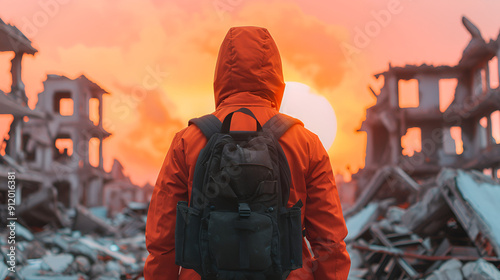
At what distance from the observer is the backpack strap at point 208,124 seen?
186cm

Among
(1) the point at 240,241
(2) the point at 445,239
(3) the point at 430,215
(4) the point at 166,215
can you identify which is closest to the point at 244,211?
(1) the point at 240,241

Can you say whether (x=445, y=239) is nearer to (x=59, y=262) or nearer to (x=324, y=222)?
(x=324, y=222)

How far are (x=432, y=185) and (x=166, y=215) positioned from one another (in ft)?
26.8

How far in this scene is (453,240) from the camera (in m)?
6.21

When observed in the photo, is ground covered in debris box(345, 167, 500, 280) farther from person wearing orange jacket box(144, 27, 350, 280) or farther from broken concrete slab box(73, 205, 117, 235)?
broken concrete slab box(73, 205, 117, 235)

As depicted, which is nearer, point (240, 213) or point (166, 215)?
point (240, 213)

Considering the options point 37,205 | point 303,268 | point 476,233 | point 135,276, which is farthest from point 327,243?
point 37,205

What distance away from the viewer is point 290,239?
1.80m

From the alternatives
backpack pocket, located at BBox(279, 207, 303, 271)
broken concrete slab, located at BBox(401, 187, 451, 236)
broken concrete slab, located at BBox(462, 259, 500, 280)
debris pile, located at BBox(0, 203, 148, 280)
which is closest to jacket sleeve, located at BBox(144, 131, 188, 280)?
backpack pocket, located at BBox(279, 207, 303, 271)

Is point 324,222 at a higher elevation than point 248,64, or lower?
lower

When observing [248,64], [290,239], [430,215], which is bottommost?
[430,215]

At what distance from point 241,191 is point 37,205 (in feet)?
45.4

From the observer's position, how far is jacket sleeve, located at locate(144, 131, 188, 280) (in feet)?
6.09

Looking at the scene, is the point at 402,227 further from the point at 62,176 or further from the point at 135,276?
the point at 62,176
